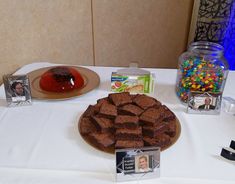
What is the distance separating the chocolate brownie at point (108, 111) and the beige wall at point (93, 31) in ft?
2.23

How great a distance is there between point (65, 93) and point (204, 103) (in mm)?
534

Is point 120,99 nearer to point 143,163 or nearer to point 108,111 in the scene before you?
point 108,111

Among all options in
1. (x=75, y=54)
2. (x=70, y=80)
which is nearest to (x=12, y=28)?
(x=70, y=80)

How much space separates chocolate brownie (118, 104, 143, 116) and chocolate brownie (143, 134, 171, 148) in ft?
0.28

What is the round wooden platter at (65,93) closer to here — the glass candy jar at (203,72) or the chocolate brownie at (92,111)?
the chocolate brownie at (92,111)

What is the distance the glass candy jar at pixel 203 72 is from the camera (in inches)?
36.8

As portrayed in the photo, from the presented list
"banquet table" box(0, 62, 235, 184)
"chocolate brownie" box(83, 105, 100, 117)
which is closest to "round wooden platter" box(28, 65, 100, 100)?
"banquet table" box(0, 62, 235, 184)

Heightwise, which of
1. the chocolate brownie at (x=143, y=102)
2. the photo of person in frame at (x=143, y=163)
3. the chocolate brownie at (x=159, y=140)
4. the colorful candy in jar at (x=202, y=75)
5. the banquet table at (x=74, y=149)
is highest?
the colorful candy in jar at (x=202, y=75)

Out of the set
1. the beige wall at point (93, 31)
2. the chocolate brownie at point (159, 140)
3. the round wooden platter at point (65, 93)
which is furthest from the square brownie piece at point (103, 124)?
the beige wall at point (93, 31)

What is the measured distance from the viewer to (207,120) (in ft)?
2.91

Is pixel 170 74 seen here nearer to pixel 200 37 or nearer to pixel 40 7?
pixel 200 37

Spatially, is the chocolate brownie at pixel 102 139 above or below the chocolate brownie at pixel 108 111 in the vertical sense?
below

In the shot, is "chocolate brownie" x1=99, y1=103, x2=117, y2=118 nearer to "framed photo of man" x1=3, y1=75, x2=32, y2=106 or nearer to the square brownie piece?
the square brownie piece

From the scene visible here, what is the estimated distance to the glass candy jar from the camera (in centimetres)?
93
